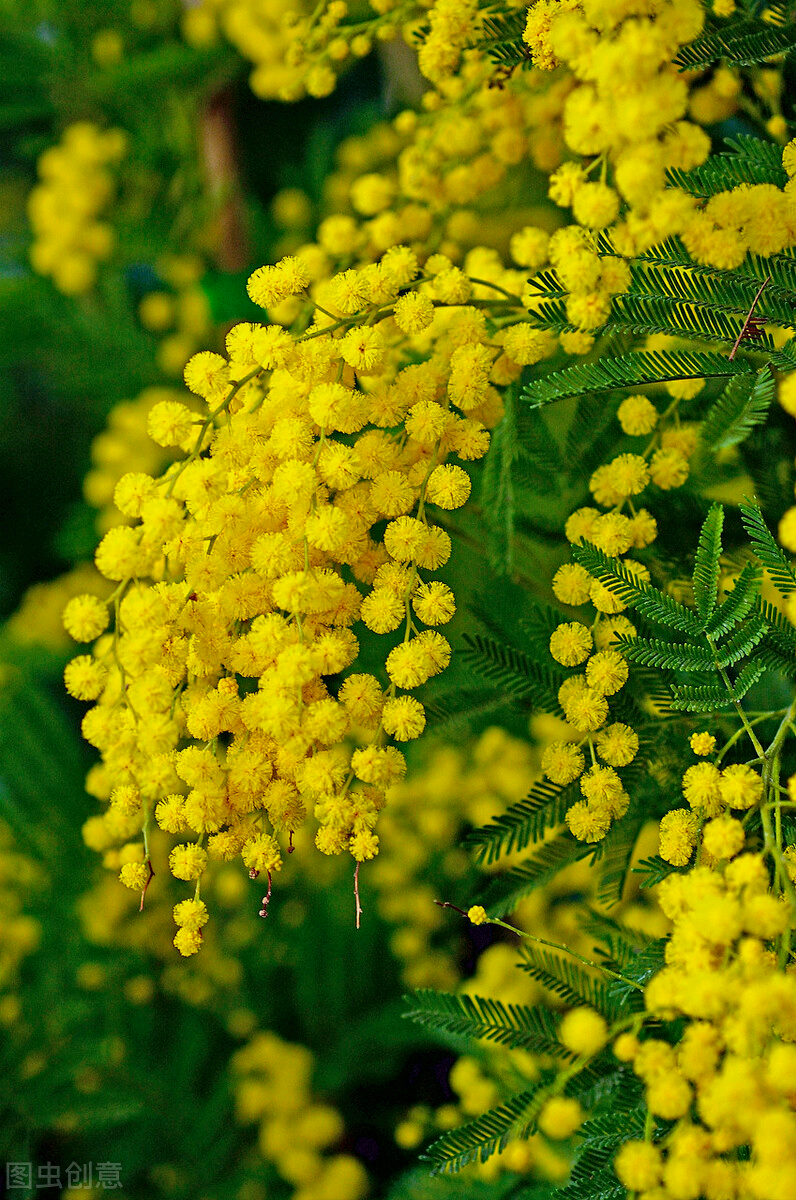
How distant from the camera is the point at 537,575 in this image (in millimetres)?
887

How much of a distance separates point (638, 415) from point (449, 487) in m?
0.16

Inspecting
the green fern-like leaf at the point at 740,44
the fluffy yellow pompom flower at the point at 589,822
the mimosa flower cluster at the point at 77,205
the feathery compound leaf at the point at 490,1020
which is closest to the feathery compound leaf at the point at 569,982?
the feathery compound leaf at the point at 490,1020

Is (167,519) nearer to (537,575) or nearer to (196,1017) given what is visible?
(537,575)

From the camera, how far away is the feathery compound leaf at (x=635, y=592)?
0.66m

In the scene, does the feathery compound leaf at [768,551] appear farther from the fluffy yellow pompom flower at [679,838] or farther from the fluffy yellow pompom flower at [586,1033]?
the fluffy yellow pompom flower at [586,1033]

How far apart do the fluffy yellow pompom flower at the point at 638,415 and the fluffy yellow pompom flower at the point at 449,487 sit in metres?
0.14

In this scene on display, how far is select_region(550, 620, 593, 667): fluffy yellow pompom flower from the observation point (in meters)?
0.69

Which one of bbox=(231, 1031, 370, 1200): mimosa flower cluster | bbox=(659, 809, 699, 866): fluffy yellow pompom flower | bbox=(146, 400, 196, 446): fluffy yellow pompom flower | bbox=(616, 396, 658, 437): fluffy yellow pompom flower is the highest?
bbox=(146, 400, 196, 446): fluffy yellow pompom flower

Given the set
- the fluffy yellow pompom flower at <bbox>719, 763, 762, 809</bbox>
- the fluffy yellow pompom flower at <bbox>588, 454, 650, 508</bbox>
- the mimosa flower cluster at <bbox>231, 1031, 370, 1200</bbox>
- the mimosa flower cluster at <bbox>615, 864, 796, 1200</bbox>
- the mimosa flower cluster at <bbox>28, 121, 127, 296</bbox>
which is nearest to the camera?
the mimosa flower cluster at <bbox>615, 864, 796, 1200</bbox>

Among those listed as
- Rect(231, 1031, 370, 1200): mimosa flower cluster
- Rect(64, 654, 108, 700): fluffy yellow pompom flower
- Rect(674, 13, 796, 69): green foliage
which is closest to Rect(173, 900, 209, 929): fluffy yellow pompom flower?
Rect(64, 654, 108, 700): fluffy yellow pompom flower

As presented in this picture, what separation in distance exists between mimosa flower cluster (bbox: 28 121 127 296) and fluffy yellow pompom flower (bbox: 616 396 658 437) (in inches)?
39.6

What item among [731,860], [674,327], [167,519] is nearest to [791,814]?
[731,860]

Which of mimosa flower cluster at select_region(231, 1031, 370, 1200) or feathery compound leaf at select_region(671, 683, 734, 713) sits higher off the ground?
feathery compound leaf at select_region(671, 683, 734, 713)

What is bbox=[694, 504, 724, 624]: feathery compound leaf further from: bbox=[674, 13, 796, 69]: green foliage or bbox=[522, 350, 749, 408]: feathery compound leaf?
bbox=[674, 13, 796, 69]: green foliage
